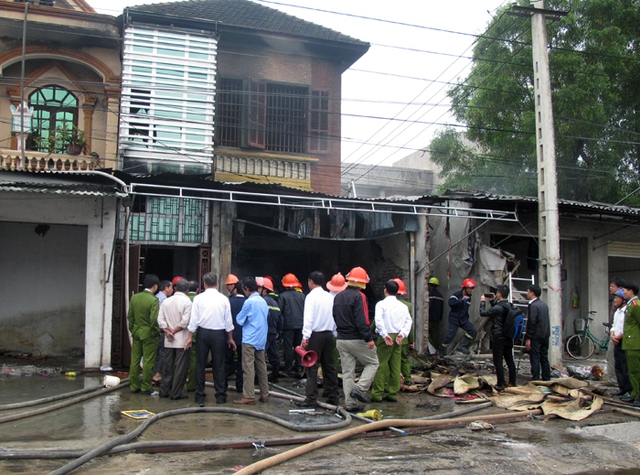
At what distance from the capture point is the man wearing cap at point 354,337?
8031 millimetres

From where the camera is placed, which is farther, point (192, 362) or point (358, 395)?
point (192, 362)

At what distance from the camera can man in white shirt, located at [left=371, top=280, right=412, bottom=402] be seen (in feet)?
28.2

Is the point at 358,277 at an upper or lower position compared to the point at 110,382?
upper

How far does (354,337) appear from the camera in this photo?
26.6ft

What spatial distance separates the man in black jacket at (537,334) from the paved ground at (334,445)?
1.64 m

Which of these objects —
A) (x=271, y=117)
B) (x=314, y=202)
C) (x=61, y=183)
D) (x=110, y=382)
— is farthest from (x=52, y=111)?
(x=110, y=382)

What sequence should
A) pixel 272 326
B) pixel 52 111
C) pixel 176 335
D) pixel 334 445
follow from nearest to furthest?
pixel 334 445, pixel 176 335, pixel 272 326, pixel 52 111

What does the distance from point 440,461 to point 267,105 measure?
13.3 m

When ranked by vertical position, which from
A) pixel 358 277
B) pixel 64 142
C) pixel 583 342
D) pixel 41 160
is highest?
pixel 64 142

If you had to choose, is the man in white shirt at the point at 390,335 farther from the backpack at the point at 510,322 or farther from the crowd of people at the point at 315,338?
the backpack at the point at 510,322

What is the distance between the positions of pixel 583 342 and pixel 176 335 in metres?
10.8

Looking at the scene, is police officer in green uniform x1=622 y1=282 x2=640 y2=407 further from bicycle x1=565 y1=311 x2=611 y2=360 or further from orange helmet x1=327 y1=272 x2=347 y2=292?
bicycle x1=565 y1=311 x2=611 y2=360

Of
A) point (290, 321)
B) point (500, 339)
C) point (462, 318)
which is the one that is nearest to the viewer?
point (500, 339)

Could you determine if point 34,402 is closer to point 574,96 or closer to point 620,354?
point 620,354
